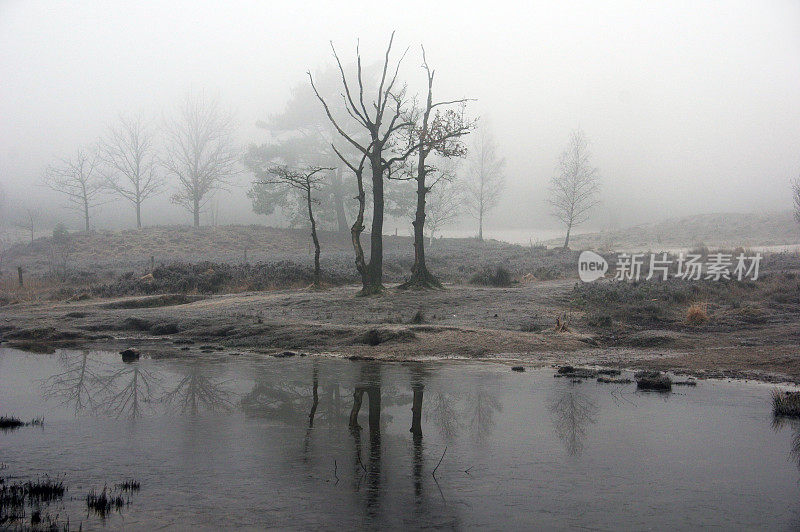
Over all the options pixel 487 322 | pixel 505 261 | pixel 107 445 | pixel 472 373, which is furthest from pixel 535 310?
pixel 505 261

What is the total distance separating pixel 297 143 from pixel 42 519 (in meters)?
54.5

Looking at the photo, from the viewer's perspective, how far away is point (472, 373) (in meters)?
11.4

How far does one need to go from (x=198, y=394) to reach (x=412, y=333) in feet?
20.1

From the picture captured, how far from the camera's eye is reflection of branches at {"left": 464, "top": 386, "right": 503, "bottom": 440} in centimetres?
775

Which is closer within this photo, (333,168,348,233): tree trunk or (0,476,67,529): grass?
(0,476,67,529): grass

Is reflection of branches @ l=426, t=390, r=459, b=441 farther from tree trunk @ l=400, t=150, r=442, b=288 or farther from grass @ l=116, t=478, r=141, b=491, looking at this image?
tree trunk @ l=400, t=150, r=442, b=288

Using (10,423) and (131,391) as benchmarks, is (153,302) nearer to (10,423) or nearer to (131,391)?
(131,391)

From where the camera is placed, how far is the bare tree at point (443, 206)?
58.9m

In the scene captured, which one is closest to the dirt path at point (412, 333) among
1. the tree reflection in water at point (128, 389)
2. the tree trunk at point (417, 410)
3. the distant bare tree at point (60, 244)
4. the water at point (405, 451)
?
the tree reflection in water at point (128, 389)

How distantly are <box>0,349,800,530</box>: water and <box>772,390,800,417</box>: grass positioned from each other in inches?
7.1

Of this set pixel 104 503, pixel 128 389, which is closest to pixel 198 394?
pixel 128 389

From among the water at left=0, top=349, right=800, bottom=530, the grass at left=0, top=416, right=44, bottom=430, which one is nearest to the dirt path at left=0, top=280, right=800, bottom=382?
the water at left=0, top=349, right=800, bottom=530

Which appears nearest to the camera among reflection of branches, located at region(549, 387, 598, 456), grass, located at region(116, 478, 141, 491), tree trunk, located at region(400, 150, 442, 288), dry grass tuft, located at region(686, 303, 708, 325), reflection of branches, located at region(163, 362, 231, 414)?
grass, located at region(116, 478, 141, 491)

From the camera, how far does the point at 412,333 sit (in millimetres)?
14695
